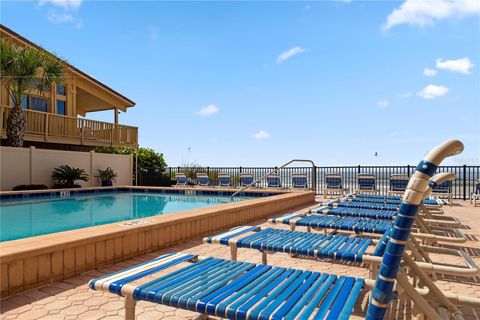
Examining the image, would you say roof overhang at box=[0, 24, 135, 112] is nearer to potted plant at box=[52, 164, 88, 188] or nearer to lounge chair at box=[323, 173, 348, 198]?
potted plant at box=[52, 164, 88, 188]

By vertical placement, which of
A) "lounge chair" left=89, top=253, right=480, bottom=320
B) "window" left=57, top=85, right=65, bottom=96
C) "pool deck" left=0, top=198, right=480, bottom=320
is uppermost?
"window" left=57, top=85, right=65, bottom=96

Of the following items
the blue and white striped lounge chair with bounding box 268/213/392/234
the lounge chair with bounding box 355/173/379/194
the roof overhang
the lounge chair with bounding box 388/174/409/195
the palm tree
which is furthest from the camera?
the roof overhang

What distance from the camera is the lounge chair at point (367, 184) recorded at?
445 inches

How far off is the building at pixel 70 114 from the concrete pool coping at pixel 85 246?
10.6 meters

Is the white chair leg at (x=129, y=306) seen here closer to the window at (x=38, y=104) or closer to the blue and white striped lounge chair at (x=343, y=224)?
the blue and white striped lounge chair at (x=343, y=224)

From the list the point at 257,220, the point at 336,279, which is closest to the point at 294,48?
the point at 257,220

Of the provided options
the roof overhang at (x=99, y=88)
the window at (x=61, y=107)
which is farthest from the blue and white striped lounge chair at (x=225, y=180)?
the window at (x=61, y=107)

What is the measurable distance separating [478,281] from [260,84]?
55.8 ft

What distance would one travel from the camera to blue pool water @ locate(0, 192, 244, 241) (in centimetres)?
604

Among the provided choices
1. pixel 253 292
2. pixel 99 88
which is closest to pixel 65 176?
pixel 99 88

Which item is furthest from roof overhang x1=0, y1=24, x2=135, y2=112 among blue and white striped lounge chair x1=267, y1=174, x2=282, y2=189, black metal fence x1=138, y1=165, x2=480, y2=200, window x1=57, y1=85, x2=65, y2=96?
blue and white striped lounge chair x1=267, y1=174, x2=282, y2=189

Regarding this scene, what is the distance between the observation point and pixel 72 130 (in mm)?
14508

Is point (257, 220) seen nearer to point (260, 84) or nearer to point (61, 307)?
point (61, 307)

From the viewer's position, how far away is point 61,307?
2432mm
